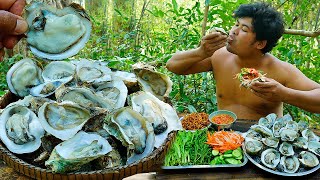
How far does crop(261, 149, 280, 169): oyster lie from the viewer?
62.7 inches

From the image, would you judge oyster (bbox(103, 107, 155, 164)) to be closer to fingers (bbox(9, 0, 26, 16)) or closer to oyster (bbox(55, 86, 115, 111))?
oyster (bbox(55, 86, 115, 111))

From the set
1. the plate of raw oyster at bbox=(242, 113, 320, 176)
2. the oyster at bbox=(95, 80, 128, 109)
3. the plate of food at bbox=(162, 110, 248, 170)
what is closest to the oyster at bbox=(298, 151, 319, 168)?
the plate of raw oyster at bbox=(242, 113, 320, 176)

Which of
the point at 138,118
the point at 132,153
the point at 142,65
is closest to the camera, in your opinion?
the point at 132,153

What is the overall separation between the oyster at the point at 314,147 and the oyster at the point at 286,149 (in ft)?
0.26

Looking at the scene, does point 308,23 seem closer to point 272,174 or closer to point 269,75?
point 269,75

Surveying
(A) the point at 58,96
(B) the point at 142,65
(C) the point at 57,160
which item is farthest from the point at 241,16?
(C) the point at 57,160

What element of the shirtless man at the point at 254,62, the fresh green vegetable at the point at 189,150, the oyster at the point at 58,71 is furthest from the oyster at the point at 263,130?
the oyster at the point at 58,71

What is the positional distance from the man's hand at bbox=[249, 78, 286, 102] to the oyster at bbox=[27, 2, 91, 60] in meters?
0.90

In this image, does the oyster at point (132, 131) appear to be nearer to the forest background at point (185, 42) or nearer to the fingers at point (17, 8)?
the forest background at point (185, 42)

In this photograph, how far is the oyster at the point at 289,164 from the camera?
1.58m

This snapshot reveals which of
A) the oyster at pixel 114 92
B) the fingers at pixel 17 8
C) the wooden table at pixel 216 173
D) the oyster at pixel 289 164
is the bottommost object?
the wooden table at pixel 216 173

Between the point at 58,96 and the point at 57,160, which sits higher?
the point at 58,96

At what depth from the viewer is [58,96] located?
1.63 metres

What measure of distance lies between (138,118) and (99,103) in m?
0.21
